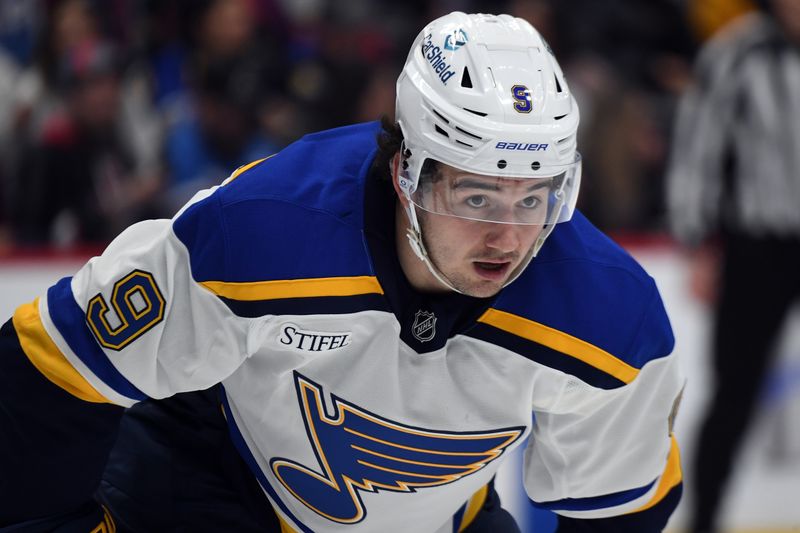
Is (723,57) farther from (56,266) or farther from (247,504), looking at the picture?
(247,504)

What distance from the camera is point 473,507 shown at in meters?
2.48

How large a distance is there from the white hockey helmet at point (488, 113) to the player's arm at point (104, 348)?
0.34 m

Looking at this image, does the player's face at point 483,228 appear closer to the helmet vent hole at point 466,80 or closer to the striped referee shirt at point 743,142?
the helmet vent hole at point 466,80

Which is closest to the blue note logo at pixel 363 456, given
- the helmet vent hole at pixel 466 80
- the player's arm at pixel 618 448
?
the player's arm at pixel 618 448

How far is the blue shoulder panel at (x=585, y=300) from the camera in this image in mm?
2068

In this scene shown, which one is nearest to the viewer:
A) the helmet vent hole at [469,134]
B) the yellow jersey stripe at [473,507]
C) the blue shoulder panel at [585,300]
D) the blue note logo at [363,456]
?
the helmet vent hole at [469,134]

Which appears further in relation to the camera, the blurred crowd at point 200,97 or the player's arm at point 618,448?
the blurred crowd at point 200,97

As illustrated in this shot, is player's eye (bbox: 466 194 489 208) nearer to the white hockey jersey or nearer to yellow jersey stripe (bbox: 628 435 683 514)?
the white hockey jersey

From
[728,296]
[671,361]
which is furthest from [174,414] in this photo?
[728,296]

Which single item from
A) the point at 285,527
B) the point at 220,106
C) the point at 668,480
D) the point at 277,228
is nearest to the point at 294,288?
the point at 277,228

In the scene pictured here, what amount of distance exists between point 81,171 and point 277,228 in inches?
102

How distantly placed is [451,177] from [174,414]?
30.4 inches

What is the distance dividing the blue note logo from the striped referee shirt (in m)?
2.26

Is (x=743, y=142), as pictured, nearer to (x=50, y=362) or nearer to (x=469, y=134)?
(x=469, y=134)
